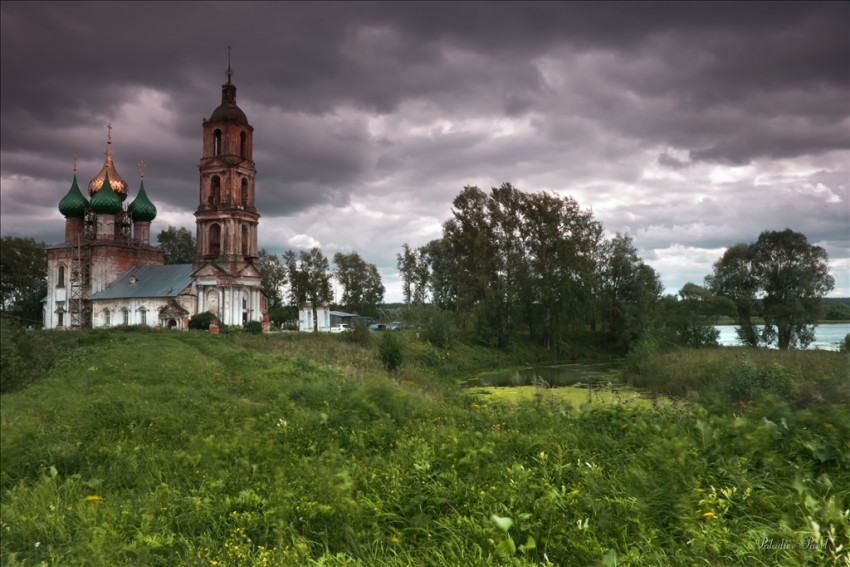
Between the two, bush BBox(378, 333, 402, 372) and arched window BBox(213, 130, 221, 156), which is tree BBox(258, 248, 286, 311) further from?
bush BBox(378, 333, 402, 372)

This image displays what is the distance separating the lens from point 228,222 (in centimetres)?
4244

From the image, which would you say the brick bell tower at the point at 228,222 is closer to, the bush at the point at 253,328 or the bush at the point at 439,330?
the bush at the point at 253,328

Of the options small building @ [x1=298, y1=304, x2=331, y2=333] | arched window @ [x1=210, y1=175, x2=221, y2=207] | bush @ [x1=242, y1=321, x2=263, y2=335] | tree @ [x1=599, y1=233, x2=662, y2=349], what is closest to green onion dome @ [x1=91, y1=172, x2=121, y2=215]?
arched window @ [x1=210, y1=175, x2=221, y2=207]

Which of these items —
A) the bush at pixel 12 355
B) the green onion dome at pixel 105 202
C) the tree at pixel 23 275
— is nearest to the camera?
the bush at pixel 12 355

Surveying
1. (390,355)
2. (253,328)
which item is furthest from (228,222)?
(390,355)

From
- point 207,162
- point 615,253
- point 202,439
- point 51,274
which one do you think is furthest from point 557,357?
point 51,274

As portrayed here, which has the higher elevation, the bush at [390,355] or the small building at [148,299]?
the small building at [148,299]

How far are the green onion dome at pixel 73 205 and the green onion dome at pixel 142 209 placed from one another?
3906 millimetres

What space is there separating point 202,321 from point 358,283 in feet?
123

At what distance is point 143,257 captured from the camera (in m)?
48.7

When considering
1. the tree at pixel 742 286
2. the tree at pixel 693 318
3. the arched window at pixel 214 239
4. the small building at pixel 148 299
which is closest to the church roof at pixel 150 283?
the small building at pixel 148 299

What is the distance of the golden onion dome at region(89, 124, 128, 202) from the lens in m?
49.3

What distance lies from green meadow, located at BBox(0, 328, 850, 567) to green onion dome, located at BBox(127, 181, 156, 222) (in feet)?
149

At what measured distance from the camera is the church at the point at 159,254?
1597 inches
